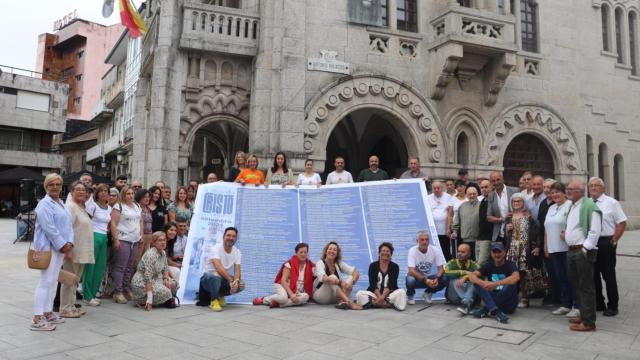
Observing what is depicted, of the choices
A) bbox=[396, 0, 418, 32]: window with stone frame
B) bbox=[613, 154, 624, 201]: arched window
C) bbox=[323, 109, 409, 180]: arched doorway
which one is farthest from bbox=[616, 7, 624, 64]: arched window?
bbox=[323, 109, 409, 180]: arched doorway

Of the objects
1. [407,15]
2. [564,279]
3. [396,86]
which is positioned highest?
[407,15]

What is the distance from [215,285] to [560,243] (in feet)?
16.9

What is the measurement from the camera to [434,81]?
46.5 ft

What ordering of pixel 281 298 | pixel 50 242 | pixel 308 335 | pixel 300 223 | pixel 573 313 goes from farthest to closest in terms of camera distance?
pixel 300 223, pixel 281 298, pixel 573 313, pixel 50 242, pixel 308 335

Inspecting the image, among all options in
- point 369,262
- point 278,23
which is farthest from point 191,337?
point 278,23

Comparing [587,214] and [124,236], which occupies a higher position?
[587,214]

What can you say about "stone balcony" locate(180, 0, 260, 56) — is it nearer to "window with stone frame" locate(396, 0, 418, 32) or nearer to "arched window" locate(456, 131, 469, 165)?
"window with stone frame" locate(396, 0, 418, 32)

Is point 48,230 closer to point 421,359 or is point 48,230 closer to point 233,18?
point 421,359

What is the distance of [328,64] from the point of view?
1303 cm

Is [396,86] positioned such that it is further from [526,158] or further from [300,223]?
[300,223]

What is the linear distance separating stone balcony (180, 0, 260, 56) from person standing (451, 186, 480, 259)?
7587 mm

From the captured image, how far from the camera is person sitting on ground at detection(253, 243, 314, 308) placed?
7.04m

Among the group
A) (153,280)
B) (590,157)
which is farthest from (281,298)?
(590,157)

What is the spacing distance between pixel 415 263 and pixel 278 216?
2490mm
